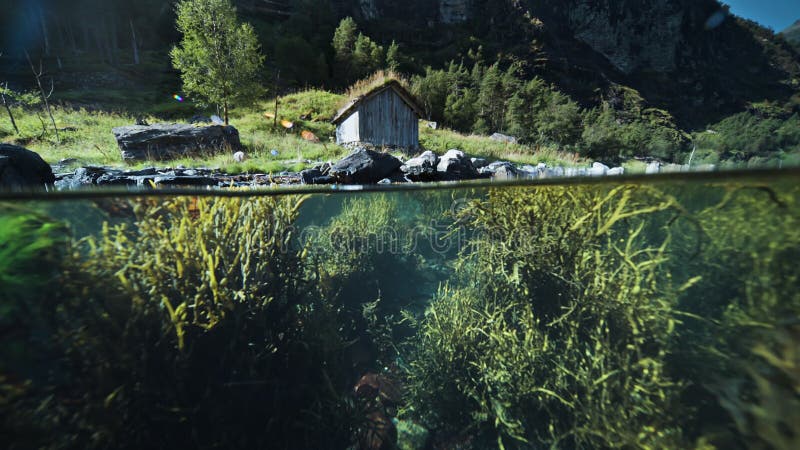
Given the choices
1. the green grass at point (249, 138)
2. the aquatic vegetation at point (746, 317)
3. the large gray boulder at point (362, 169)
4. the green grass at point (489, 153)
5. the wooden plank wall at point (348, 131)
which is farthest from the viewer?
the green grass at point (489, 153)

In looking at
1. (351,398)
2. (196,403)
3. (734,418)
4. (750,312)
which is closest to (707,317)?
(750,312)

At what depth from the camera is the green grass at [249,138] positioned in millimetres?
10281

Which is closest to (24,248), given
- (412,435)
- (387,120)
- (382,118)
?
(412,435)

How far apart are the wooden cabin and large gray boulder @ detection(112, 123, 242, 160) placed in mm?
4948

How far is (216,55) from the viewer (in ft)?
60.2

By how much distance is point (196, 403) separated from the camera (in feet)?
7.10

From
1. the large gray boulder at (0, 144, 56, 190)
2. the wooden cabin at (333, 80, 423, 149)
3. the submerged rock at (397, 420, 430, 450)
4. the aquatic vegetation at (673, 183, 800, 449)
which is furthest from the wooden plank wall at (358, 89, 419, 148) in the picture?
the aquatic vegetation at (673, 183, 800, 449)

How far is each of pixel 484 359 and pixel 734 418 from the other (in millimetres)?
1483

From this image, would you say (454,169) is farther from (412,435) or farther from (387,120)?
(387,120)

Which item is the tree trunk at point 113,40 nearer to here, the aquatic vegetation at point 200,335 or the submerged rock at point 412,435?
the aquatic vegetation at point 200,335

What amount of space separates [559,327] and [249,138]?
50.3ft

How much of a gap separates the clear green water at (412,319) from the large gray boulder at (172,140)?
35.4 feet

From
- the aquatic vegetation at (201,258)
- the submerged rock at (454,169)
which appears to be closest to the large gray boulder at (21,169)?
the aquatic vegetation at (201,258)

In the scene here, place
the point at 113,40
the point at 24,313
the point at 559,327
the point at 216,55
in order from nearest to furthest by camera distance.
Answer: the point at 24,313
the point at 559,327
the point at 216,55
the point at 113,40
